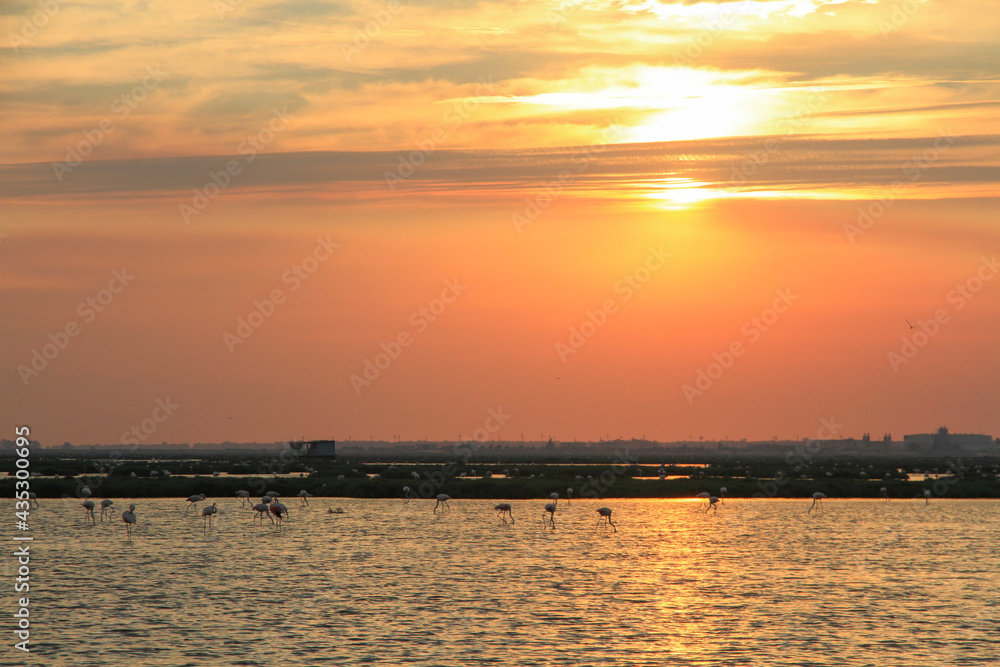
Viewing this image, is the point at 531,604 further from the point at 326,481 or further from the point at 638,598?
the point at 326,481

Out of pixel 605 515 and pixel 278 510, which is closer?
pixel 278 510

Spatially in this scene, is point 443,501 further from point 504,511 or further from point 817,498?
point 817,498

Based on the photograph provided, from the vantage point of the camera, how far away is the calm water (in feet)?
75.8

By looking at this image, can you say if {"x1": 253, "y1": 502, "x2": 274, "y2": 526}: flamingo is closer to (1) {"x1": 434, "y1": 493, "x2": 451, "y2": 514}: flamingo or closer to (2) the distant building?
(1) {"x1": 434, "y1": 493, "x2": 451, "y2": 514}: flamingo

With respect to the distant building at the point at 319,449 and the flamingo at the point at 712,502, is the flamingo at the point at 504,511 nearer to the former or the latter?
the flamingo at the point at 712,502

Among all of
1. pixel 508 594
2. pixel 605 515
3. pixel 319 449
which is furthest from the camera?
pixel 319 449

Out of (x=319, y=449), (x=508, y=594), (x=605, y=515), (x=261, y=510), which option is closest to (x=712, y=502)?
(x=605, y=515)

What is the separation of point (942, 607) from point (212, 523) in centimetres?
3731

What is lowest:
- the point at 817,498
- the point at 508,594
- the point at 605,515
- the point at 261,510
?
the point at 508,594

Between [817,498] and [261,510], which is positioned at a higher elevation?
[817,498]

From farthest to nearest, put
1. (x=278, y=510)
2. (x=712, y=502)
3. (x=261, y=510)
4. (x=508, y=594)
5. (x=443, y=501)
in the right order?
1. (x=712, y=502)
2. (x=443, y=501)
3. (x=261, y=510)
4. (x=278, y=510)
5. (x=508, y=594)

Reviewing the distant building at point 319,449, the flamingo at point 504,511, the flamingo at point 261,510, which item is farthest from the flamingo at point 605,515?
the distant building at point 319,449

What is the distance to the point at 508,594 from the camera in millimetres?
30484

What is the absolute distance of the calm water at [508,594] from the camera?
909 inches
